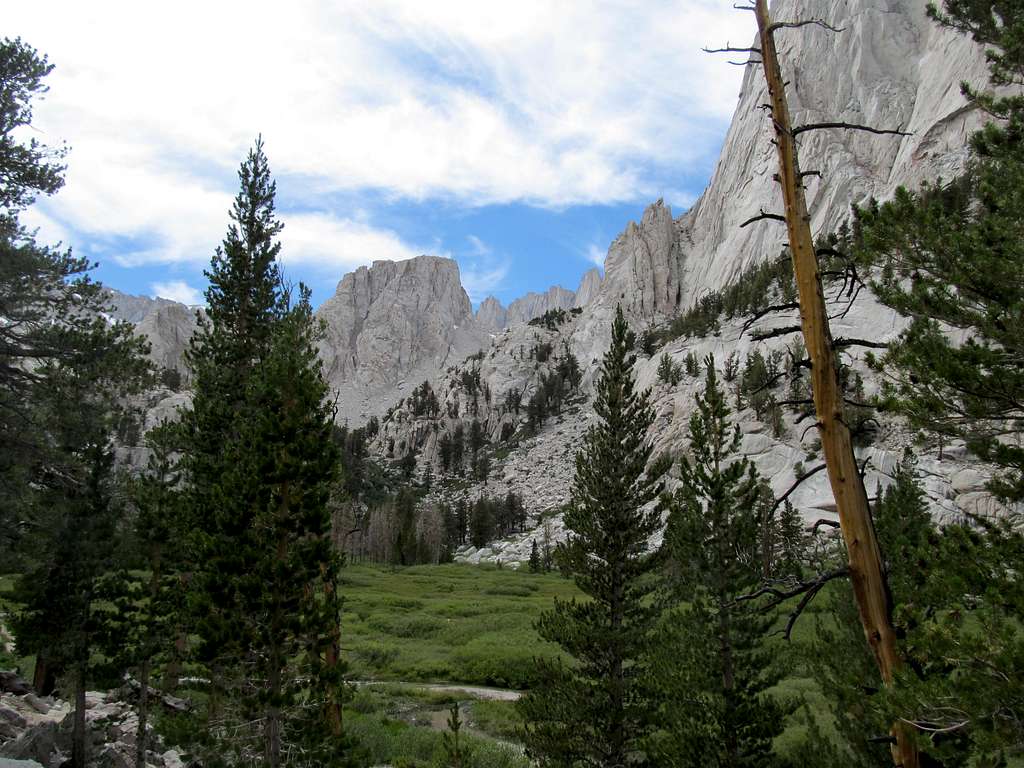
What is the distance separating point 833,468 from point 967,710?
2.09m

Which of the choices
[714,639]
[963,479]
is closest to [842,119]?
[963,479]

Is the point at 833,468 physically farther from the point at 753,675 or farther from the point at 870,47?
the point at 870,47

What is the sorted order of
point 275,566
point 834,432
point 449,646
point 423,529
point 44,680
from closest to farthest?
1. point 834,432
2. point 275,566
3. point 44,680
4. point 449,646
5. point 423,529

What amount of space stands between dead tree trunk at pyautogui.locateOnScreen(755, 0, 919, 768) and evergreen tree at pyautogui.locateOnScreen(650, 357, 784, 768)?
6.87 metres

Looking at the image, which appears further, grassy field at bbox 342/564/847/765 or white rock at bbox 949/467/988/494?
white rock at bbox 949/467/988/494

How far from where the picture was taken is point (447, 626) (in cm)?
3700

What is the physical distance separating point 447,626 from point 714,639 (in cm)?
2741

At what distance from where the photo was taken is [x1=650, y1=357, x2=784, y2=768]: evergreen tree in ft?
38.8

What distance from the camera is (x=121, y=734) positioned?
15.0 metres

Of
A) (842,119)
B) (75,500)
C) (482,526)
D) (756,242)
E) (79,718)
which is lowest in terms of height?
(482,526)

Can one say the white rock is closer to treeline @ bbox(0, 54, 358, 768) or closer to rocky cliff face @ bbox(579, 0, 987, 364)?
rocky cliff face @ bbox(579, 0, 987, 364)

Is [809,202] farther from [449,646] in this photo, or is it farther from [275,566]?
[275,566]

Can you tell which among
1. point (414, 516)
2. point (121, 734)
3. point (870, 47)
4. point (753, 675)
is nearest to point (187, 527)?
point (121, 734)

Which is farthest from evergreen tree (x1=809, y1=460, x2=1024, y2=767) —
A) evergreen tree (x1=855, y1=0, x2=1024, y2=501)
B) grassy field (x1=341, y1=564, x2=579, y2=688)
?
grassy field (x1=341, y1=564, x2=579, y2=688)
